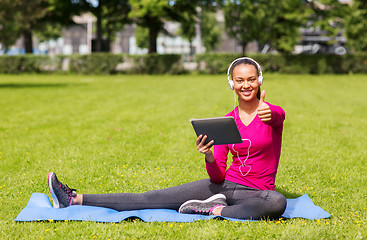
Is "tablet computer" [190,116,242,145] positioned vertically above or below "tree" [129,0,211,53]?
below

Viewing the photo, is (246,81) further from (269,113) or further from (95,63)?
(95,63)

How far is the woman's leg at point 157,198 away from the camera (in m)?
4.68

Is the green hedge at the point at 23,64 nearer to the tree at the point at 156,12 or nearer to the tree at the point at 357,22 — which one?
the tree at the point at 156,12

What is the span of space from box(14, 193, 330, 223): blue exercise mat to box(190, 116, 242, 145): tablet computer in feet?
2.89

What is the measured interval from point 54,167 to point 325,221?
4286mm

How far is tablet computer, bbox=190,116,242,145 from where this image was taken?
13.1ft

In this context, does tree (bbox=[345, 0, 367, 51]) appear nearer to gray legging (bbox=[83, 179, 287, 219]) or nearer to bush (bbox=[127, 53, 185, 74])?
bush (bbox=[127, 53, 185, 74])

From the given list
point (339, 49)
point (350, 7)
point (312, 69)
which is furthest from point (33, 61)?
point (339, 49)

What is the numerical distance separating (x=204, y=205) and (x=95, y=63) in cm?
3243

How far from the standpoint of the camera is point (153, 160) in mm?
7414

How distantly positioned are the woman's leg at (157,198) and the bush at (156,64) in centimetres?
3163

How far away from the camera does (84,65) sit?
119 feet

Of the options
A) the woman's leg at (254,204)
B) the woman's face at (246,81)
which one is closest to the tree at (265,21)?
the woman's face at (246,81)

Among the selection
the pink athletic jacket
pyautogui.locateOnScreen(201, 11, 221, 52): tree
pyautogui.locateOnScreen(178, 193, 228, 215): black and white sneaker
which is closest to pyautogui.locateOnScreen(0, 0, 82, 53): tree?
pyautogui.locateOnScreen(178, 193, 228, 215): black and white sneaker
